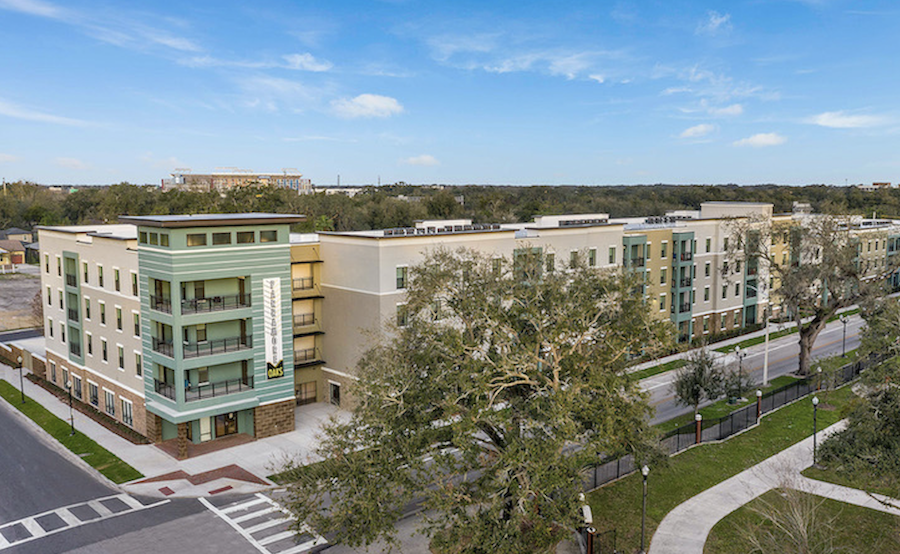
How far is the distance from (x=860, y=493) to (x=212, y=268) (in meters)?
33.6

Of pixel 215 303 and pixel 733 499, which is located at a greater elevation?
pixel 215 303

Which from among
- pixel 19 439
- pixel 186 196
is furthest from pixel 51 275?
pixel 186 196

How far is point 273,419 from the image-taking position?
40094 millimetres

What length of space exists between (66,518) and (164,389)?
901 centimetres

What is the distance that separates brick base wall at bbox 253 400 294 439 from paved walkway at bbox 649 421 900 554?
22.2 metres

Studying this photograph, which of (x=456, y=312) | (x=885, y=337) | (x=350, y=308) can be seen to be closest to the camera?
(x=885, y=337)

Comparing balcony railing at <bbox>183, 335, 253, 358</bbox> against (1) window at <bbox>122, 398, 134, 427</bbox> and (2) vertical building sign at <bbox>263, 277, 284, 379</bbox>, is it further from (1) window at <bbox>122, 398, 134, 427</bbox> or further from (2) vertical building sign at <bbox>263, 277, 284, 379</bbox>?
(1) window at <bbox>122, 398, 134, 427</bbox>

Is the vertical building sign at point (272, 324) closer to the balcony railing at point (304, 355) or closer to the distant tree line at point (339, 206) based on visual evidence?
the balcony railing at point (304, 355)

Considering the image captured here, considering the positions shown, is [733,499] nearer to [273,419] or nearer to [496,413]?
[496,413]

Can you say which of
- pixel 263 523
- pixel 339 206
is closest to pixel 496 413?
pixel 263 523

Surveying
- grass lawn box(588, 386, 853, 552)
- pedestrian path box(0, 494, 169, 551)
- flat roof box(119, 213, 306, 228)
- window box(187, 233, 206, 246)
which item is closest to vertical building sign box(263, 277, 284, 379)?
flat roof box(119, 213, 306, 228)

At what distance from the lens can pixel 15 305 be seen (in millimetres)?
86688

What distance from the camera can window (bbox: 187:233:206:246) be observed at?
36.3 metres

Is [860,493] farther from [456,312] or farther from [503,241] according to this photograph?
[503,241]
